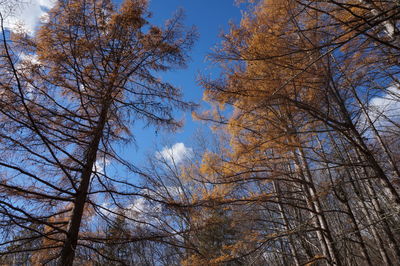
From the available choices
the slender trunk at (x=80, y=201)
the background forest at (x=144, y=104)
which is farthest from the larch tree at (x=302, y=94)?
the slender trunk at (x=80, y=201)

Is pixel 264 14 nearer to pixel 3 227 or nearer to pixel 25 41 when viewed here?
pixel 25 41

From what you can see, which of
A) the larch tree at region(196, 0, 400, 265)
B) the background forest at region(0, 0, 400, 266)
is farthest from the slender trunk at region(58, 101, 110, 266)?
the larch tree at region(196, 0, 400, 265)

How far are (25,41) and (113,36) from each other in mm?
1369

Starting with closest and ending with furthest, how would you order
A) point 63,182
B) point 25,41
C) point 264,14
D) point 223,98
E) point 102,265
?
point 102,265, point 25,41, point 63,182, point 223,98, point 264,14

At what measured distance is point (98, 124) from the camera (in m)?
3.60

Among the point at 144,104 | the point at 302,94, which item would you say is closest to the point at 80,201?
the point at 144,104

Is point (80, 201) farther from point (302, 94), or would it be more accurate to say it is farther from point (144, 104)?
point (302, 94)

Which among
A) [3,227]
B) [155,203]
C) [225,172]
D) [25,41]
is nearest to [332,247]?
[225,172]


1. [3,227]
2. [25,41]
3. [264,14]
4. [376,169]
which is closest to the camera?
[3,227]

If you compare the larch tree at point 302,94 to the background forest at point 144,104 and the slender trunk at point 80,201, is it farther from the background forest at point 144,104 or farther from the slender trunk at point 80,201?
the slender trunk at point 80,201

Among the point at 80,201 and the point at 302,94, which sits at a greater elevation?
the point at 302,94

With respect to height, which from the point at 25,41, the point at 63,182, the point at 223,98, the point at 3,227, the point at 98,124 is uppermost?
the point at 25,41

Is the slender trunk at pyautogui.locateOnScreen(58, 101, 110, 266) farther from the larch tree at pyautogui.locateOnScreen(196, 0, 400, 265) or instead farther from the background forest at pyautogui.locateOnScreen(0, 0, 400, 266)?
the larch tree at pyautogui.locateOnScreen(196, 0, 400, 265)

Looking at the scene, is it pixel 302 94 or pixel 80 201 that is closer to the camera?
pixel 80 201
